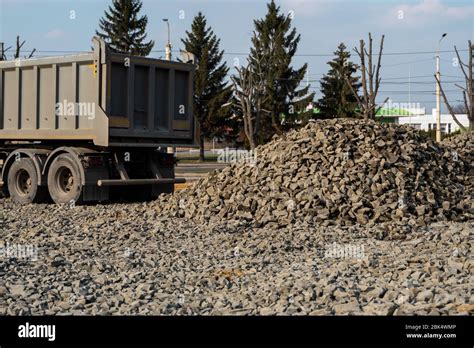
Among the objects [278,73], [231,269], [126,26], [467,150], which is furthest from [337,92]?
[231,269]

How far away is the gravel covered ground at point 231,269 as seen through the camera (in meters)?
6.19

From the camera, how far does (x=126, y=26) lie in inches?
1927

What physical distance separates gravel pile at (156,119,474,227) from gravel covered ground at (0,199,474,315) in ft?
1.80

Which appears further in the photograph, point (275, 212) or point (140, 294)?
point (275, 212)

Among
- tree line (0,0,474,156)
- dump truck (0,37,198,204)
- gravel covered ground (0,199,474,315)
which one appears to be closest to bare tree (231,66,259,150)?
tree line (0,0,474,156)

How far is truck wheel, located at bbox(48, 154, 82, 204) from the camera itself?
14.8 metres

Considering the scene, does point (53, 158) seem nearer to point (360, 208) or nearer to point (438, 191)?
point (360, 208)

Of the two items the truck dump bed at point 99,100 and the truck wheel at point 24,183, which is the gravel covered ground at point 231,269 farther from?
the truck wheel at point 24,183

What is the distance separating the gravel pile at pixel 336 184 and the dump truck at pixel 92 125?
2.07 meters

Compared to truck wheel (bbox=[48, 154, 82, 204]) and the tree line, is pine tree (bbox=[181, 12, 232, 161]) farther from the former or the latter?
truck wheel (bbox=[48, 154, 82, 204])

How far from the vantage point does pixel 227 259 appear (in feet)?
28.5

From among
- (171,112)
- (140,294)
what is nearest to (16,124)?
(171,112)

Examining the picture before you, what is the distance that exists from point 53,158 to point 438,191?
8.15 meters

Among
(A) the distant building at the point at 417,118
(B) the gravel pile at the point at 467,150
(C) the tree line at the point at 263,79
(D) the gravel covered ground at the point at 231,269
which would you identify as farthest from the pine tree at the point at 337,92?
(D) the gravel covered ground at the point at 231,269
